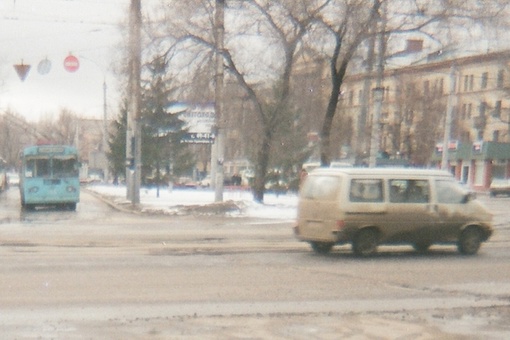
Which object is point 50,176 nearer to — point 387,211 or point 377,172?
point 377,172

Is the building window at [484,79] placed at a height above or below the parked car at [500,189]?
above

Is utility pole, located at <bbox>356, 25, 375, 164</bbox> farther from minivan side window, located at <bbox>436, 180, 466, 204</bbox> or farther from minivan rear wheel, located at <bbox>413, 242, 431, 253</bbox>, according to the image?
minivan rear wheel, located at <bbox>413, 242, 431, 253</bbox>

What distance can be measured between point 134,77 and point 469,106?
53.0m

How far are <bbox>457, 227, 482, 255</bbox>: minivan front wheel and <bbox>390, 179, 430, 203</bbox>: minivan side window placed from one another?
1.07 m

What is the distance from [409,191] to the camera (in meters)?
18.3

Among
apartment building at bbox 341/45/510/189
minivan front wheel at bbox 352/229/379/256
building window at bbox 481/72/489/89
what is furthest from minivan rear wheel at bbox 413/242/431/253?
building window at bbox 481/72/489/89

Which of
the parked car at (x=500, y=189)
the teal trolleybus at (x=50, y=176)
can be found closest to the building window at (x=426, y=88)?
the parked car at (x=500, y=189)

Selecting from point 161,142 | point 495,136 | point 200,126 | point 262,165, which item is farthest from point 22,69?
point 495,136

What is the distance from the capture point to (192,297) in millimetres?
11781

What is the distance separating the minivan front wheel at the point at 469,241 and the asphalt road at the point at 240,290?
0.30 m

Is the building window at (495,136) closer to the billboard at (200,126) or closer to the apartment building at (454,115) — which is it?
the apartment building at (454,115)

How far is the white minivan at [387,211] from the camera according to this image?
17656 mm

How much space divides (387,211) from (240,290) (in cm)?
608

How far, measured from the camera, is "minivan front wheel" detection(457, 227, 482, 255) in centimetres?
1864
